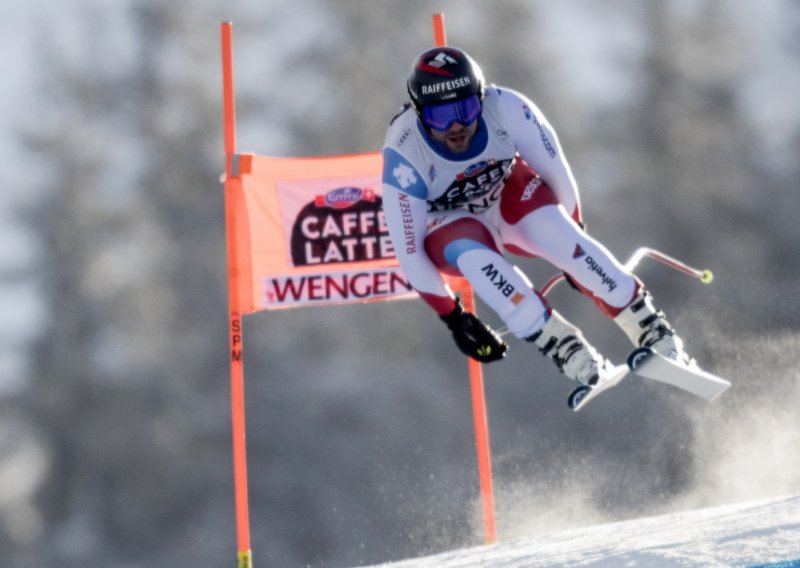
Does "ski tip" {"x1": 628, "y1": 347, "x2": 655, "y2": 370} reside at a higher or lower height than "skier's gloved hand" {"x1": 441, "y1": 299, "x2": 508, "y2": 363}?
lower

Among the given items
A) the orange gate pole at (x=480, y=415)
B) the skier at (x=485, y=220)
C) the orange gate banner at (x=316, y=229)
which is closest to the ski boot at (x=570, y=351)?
the skier at (x=485, y=220)

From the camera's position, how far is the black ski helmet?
17.7 ft

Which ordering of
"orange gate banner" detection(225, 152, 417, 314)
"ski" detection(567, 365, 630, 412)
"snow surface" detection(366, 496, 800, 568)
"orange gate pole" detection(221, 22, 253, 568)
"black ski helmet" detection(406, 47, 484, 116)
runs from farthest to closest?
"orange gate banner" detection(225, 152, 417, 314) → "orange gate pole" detection(221, 22, 253, 568) → "black ski helmet" detection(406, 47, 484, 116) → "ski" detection(567, 365, 630, 412) → "snow surface" detection(366, 496, 800, 568)

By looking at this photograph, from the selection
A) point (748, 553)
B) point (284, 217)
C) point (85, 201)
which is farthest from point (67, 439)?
point (748, 553)

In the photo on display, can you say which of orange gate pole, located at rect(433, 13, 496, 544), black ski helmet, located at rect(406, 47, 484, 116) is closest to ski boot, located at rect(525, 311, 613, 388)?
black ski helmet, located at rect(406, 47, 484, 116)

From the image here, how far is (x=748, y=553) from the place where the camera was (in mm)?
4297

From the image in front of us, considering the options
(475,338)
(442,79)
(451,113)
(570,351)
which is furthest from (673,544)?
(442,79)

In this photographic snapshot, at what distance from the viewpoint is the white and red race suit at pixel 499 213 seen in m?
5.42

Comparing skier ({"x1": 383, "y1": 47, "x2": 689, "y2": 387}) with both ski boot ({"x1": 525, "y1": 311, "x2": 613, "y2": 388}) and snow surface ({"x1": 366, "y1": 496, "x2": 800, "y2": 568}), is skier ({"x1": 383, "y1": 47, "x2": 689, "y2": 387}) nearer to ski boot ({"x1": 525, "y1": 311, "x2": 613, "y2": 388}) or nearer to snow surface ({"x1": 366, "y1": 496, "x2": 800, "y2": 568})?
ski boot ({"x1": 525, "y1": 311, "x2": 613, "y2": 388})

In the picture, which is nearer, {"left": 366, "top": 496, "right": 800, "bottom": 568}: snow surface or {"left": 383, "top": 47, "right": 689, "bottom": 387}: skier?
{"left": 366, "top": 496, "right": 800, "bottom": 568}: snow surface

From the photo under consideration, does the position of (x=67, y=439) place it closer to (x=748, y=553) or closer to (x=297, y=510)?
(x=297, y=510)

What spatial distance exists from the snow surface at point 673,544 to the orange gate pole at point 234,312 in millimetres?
923

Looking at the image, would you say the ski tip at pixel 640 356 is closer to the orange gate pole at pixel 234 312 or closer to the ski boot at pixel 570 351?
the ski boot at pixel 570 351

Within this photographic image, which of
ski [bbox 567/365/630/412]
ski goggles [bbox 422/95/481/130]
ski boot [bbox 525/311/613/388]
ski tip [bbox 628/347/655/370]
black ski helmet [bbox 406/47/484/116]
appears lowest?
ski [bbox 567/365/630/412]
